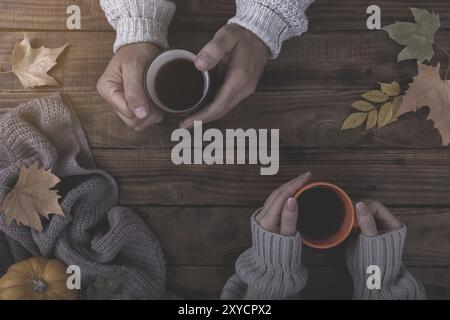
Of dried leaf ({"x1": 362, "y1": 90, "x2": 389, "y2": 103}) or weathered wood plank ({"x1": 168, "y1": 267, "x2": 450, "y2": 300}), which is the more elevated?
dried leaf ({"x1": 362, "y1": 90, "x2": 389, "y2": 103})

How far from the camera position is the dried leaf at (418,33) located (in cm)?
85

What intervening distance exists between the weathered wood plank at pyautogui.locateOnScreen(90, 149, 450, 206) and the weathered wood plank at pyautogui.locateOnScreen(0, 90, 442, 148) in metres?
0.02

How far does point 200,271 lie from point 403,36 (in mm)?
513

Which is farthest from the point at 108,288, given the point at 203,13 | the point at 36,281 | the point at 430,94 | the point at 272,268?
the point at 430,94

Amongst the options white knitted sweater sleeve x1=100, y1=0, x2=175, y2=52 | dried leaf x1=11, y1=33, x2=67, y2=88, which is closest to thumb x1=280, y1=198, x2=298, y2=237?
white knitted sweater sleeve x1=100, y1=0, x2=175, y2=52

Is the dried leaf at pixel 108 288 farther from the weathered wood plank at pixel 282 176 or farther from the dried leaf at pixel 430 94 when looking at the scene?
the dried leaf at pixel 430 94

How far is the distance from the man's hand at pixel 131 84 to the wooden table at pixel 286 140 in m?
0.05

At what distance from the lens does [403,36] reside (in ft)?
2.80

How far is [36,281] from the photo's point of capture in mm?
837

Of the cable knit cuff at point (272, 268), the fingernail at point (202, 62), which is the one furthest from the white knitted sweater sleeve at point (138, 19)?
the cable knit cuff at point (272, 268)

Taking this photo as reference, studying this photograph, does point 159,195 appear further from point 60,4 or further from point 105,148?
point 60,4

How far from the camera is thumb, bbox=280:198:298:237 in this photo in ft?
2.63

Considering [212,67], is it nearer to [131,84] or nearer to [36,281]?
[131,84]

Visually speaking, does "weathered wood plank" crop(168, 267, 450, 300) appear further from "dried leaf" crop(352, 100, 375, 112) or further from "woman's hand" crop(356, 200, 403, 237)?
"dried leaf" crop(352, 100, 375, 112)
